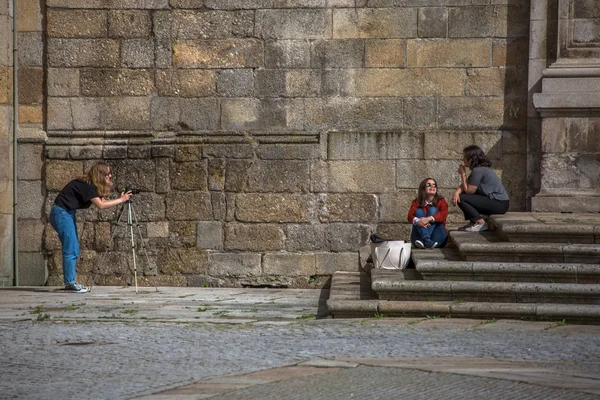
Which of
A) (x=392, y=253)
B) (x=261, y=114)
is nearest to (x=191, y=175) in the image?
(x=261, y=114)

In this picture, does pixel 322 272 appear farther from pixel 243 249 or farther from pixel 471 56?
pixel 471 56

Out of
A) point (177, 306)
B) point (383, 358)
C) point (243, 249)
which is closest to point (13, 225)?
point (243, 249)

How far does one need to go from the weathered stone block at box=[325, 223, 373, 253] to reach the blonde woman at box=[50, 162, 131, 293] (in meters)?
2.46

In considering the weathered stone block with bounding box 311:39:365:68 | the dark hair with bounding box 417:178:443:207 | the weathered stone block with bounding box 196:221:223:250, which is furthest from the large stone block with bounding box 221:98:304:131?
the dark hair with bounding box 417:178:443:207

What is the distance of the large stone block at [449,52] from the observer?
13.1 m

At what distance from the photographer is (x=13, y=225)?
13.7 m

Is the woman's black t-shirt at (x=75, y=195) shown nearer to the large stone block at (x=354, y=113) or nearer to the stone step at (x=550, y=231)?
the large stone block at (x=354, y=113)

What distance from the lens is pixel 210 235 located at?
44.1 ft

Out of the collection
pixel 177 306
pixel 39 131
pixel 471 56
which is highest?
pixel 471 56

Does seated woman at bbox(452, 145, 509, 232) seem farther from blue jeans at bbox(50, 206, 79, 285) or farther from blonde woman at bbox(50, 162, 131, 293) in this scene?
blue jeans at bbox(50, 206, 79, 285)

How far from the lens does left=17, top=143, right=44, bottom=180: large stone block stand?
1366 cm

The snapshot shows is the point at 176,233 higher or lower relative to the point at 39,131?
lower

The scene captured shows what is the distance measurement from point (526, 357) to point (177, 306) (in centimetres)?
447

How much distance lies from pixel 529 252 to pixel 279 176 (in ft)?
12.3
